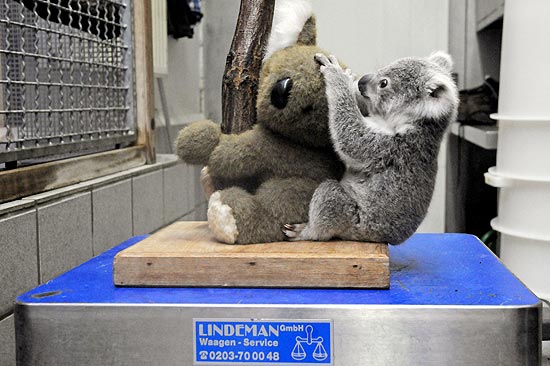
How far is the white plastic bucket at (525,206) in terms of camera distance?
153 cm

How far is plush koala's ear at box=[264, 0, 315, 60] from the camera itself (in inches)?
36.4

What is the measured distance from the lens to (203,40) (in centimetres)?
296

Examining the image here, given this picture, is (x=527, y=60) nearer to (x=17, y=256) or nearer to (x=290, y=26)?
(x=290, y=26)

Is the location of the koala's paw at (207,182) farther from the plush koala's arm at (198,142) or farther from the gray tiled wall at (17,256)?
the gray tiled wall at (17,256)

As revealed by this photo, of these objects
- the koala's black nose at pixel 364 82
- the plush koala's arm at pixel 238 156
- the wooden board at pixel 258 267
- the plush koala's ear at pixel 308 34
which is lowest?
the wooden board at pixel 258 267

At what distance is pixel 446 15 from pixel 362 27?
1.17ft

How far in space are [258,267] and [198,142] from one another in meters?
0.21

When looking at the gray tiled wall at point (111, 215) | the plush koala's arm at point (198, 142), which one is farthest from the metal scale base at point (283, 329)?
the gray tiled wall at point (111, 215)

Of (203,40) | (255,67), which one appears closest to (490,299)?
(255,67)

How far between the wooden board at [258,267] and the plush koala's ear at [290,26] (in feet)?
1.00

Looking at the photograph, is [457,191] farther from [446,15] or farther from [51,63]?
[51,63]

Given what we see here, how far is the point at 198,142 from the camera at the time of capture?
0.88m

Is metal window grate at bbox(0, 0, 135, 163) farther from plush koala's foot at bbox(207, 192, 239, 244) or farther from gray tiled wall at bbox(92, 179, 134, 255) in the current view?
plush koala's foot at bbox(207, 192, 239, 244)

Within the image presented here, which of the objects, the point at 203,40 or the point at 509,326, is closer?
the point at 509,326
